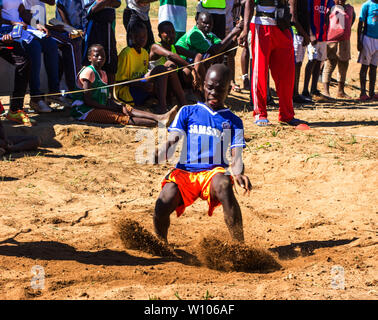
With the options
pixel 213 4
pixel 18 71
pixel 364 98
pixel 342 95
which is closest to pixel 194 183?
pixel 18 71

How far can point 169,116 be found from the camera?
7.79 meters

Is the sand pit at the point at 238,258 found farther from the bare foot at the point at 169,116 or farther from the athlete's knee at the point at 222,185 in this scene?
the bare foot at the point at 169,116

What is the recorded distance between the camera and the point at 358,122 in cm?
865

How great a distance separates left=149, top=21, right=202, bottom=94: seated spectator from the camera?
8.81 metres

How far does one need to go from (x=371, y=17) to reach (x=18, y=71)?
664 cm

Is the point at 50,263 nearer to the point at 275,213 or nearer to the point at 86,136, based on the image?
the point at 275,213

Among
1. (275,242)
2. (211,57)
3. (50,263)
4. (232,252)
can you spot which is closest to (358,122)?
(211,57)

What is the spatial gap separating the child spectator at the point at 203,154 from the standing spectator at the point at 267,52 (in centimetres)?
322

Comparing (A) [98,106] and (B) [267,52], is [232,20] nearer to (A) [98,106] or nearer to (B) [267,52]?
(B) [267,52]

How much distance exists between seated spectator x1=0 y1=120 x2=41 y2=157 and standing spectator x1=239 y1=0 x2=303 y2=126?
2820 mm

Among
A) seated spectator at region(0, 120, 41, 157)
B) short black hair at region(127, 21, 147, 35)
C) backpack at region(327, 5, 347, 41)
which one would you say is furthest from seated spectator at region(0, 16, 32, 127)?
backpack at region(327, 5, 347, 41)

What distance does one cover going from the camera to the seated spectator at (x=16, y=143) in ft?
21.8

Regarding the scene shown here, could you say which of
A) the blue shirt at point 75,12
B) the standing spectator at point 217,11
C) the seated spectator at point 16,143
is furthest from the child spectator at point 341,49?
the seated spectator at point 16,143
